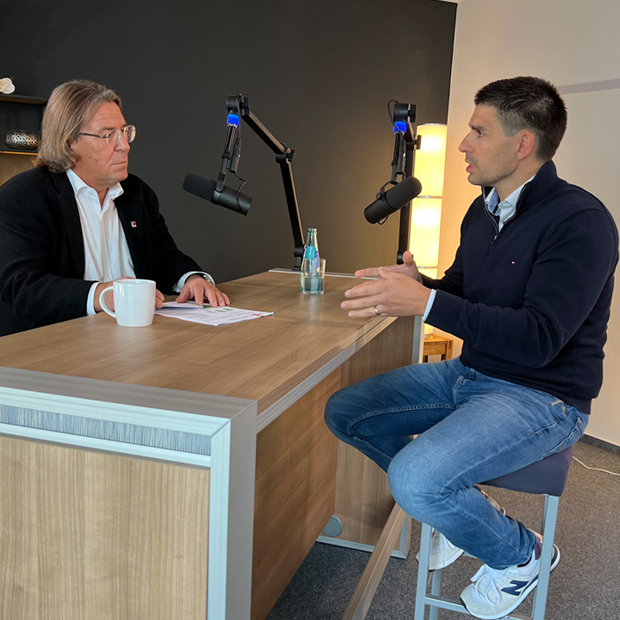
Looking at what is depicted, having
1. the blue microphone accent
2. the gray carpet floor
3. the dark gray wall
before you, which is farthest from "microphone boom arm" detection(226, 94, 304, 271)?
the dark gray wall

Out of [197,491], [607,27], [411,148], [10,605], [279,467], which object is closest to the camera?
[197,491]

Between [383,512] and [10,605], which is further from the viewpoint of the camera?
[383,512]

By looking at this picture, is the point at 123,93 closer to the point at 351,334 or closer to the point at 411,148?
the point at 411,148

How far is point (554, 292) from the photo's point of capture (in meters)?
1.31

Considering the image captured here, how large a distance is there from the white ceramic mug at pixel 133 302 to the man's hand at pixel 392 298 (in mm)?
407

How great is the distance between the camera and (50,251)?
5.90 ft

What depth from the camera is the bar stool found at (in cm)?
130

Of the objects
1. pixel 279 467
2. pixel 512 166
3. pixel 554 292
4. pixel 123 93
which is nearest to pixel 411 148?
pixel 512 166

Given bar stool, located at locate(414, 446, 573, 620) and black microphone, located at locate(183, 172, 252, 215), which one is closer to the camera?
bar stool, located at locate(414, 446, 573, 620)

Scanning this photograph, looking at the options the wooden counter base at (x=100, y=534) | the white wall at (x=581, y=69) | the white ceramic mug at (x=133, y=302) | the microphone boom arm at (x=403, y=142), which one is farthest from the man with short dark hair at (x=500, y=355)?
the white wall at (x=581, y=69)

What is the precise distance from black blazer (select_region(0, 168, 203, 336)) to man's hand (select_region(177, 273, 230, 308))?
0.79 ft

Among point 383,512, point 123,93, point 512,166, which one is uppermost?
point 123,93

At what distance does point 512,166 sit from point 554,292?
44 cm

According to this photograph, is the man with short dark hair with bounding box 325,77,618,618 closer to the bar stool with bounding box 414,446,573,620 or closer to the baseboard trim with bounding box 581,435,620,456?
the bar stool with bounding box 414,446,573,620
